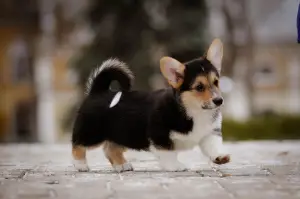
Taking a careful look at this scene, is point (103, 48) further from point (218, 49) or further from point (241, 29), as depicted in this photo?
point (218, 49)

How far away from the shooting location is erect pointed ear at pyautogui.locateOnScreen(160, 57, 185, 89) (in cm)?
344

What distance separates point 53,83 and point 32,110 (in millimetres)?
2215

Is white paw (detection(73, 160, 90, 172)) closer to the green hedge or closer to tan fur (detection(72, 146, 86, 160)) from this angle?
tan fur (detection(72, 146, 86, 160))

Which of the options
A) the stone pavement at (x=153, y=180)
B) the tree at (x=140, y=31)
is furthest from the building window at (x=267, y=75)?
the stone pavement at (x=153, y=180)

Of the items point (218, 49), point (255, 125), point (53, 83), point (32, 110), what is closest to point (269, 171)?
point (218, 49)

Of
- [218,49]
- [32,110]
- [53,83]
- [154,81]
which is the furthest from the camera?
[53,83]

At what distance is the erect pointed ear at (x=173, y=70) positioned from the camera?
11.3 ft

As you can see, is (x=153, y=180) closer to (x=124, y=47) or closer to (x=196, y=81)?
(x=196, y=81)

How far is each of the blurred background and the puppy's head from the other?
12.9ft

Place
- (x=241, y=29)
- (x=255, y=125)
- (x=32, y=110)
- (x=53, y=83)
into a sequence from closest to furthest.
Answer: (x=255, y=125), (x=241, y=29), (x=32, y=110), (x=53, y=83)

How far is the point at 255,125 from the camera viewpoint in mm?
10094

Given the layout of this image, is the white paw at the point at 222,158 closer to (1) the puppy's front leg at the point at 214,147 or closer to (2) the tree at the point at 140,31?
(1) the puppy's front leg at the point at 214,147

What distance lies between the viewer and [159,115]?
3.53 meters

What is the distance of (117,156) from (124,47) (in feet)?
24.4
